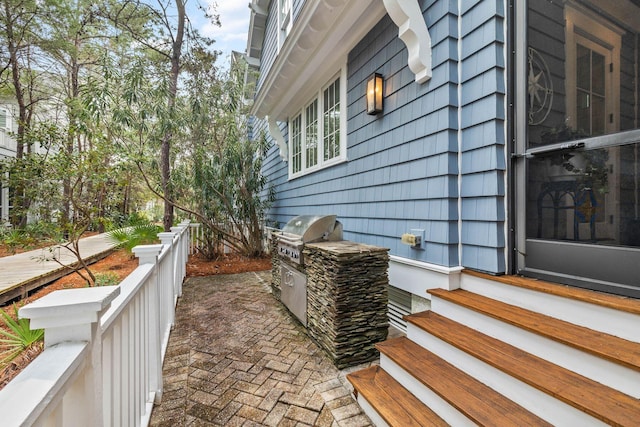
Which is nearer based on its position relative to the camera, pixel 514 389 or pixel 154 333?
pixel 514 389

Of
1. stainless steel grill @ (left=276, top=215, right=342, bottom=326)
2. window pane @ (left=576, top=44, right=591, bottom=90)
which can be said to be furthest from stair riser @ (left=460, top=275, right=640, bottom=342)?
stainless steel grill @ (left=276, top=215, right=342, bottom=326)

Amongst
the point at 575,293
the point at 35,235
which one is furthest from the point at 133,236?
the point at 575,293

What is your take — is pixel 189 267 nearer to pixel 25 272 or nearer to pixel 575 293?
pixel 25 272

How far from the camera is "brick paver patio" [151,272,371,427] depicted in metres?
1.98

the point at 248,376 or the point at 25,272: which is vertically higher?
the point at 25,272

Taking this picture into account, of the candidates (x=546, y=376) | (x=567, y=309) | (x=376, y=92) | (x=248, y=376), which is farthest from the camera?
(x=376, y=92)

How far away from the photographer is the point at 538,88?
7.26 ft

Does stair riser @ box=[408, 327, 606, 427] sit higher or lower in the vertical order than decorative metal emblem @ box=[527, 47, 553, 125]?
lower

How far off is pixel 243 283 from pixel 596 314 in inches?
185

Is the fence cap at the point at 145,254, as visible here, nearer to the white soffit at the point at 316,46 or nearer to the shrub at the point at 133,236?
the white soffit at the point at 316,46

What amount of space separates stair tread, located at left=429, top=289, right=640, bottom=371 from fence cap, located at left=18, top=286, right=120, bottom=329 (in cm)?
210

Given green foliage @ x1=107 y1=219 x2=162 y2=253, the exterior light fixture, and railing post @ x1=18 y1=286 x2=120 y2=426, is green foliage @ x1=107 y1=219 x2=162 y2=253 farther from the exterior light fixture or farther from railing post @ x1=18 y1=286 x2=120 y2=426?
railing post @ x1=18 y1=286 x2=120 y2=426

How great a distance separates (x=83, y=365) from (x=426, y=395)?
5.86ft

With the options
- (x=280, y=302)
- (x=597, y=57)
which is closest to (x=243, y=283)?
(x=280, y=302)
